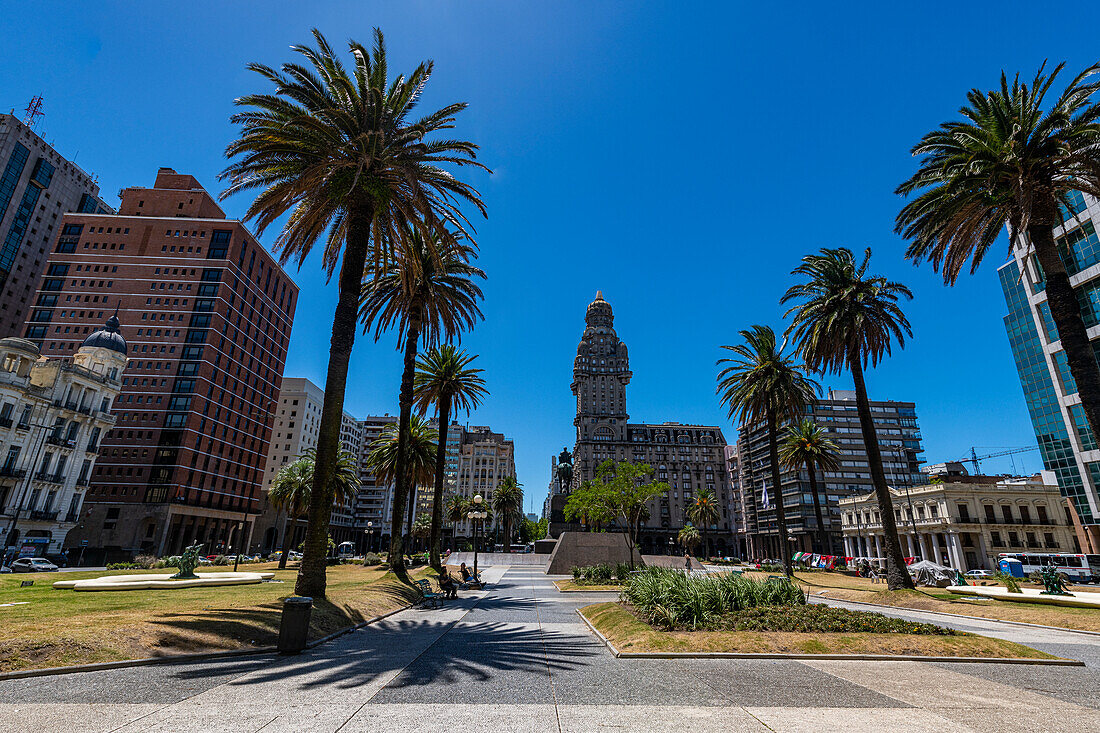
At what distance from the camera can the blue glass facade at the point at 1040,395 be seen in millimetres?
57188

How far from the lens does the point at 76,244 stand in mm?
88500

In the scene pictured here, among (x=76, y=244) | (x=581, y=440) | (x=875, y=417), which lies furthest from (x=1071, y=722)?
(x=581, y=440)

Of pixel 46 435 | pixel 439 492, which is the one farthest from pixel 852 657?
pixel 46 435

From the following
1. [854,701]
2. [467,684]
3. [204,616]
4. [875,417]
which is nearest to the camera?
[854,701]

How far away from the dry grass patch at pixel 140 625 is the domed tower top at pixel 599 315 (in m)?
156

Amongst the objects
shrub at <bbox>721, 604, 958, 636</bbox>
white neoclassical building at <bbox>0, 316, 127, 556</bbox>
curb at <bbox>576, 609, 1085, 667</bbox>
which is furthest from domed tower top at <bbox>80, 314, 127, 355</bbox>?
shrub at <bbox>721, 604, 958, 636</bbox>

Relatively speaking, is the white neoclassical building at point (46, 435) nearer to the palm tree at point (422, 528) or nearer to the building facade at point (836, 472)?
the palm tree at point (422, 528)

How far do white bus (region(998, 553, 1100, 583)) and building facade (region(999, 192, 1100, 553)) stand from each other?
252 cm

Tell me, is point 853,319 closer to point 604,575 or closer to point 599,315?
point 604,575

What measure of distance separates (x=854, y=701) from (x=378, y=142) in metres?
21.1

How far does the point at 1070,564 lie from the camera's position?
5409 centimetres

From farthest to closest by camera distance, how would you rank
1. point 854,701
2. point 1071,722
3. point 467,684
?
point 467,684 < point 854,701 < point 1071,722

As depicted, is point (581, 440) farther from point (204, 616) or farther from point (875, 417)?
point (204, 616)

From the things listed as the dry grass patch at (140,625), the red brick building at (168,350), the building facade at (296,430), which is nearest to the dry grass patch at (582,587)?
the dry grass patch at (140,625)
